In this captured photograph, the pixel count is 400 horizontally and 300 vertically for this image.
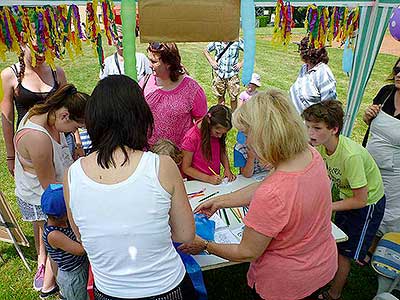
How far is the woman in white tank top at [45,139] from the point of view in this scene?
1939 millimetres

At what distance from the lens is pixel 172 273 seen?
4.23ft

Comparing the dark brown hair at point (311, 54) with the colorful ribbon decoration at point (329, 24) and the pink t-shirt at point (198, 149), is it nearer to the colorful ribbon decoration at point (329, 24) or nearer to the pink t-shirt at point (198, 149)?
the colorful ribbon decoration at point (329, 24)

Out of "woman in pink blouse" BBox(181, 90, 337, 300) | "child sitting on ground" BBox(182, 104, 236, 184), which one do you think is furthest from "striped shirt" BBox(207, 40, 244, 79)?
"woman in pink blouse" BBox(181, 90, 337, 300)

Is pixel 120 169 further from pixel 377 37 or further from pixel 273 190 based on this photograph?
pixel 377 37

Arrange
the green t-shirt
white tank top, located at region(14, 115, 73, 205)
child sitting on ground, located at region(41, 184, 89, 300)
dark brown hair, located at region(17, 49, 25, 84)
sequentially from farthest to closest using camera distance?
1. dark brown hair, located at region(17, 49, 25, 84)
2. white tank top, located at region(14, 115, 73, 205)
3. the green t-shirt
4. child sitting on ground, located at region(41, 184, 89, 300)

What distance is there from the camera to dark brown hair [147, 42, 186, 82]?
2461 millimetres

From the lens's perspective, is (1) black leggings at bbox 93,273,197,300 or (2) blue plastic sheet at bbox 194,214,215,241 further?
(2) blue plastic sheet at bbox 194,214,215,241

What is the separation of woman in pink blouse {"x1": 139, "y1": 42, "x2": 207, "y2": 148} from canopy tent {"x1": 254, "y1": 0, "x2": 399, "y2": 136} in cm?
72

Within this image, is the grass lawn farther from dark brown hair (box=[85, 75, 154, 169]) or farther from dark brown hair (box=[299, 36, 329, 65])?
dark brown hair (box=[85, 75, 154, 169])

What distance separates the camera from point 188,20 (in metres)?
2.00

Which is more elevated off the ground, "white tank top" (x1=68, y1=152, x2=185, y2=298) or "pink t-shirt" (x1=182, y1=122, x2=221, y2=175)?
"white tank top" (x1=68, y1=152, x2=185, y2=298)

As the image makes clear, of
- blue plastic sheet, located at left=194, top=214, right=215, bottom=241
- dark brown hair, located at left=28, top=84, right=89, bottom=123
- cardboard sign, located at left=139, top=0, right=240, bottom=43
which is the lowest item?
blue plastic sheet, located at left=194, top=214, right=215, bottom=241

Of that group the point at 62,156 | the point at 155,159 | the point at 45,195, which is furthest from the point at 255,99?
the point at 62,156

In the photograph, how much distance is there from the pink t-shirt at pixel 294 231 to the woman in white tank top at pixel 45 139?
1.13m
